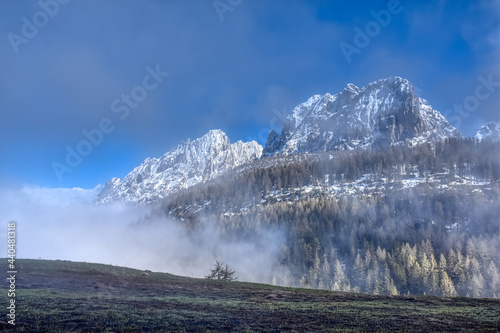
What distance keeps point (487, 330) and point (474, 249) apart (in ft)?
464

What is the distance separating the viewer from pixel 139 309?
3222cm

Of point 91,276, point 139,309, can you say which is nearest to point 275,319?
point 139,309

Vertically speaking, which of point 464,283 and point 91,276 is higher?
point 91,276

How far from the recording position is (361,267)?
466ft

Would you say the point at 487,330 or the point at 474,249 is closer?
the point at 487,330

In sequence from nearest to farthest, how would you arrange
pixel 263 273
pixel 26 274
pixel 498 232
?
1. pixel 26 274
2. pixel 498 232
3. pixel 263 273

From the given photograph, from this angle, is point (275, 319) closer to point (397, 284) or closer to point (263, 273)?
point (397, 284)

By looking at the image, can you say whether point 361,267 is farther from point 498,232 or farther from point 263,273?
point 498,232

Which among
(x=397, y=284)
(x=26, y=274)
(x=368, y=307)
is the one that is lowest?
(x=397, y=284)

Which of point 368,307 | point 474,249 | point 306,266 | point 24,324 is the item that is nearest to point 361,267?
point 306,266

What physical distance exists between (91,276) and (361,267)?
123m

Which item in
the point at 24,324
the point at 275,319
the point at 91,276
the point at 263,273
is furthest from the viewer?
the point at 263,273

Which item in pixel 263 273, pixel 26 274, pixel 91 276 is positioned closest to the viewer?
pixel 26 274

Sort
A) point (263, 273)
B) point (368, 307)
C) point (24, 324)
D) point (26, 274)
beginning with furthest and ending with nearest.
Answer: point (263, 273) → point (26, 274) → point (368, 307) → point (24, 324)
